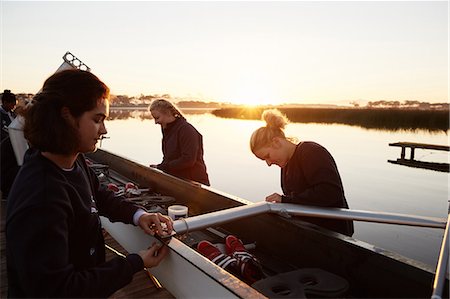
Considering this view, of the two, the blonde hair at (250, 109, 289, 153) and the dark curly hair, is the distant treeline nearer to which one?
the blonde hair at (250, 109, 289, 153)

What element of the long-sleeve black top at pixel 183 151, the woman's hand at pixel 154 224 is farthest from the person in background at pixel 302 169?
the long-sleeve black top at pixel 183 151

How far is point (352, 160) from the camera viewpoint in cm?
1540

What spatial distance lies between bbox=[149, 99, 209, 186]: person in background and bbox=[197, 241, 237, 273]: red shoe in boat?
1709 millimetres

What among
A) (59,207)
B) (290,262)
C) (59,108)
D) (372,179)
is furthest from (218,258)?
(372,179)

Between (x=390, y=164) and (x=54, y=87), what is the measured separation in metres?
15.9

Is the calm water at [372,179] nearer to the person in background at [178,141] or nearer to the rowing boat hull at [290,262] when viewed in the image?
A: the rowing boat hull at [290,262]

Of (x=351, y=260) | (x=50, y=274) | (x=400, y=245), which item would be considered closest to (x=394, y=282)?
(x=351, y=260)

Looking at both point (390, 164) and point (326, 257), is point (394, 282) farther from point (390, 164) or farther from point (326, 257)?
point (390, 164)

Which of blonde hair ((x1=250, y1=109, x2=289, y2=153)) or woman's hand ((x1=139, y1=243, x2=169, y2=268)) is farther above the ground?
blonde hair ((x1=250, y1=109, x2=289, y2=153))

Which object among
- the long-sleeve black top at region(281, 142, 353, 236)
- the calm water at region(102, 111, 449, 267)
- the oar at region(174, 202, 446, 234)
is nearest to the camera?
the oar at region(174, 202, 446, 234)

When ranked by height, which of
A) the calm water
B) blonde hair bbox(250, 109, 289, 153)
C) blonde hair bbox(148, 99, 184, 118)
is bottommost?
the calm water

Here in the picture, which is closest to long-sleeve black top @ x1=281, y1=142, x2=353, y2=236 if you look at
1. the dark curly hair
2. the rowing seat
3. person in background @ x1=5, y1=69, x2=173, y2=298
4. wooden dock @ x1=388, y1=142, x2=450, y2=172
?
the rowing seat

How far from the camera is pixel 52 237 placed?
1.07 meters

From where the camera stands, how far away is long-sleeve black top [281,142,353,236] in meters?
2.51
